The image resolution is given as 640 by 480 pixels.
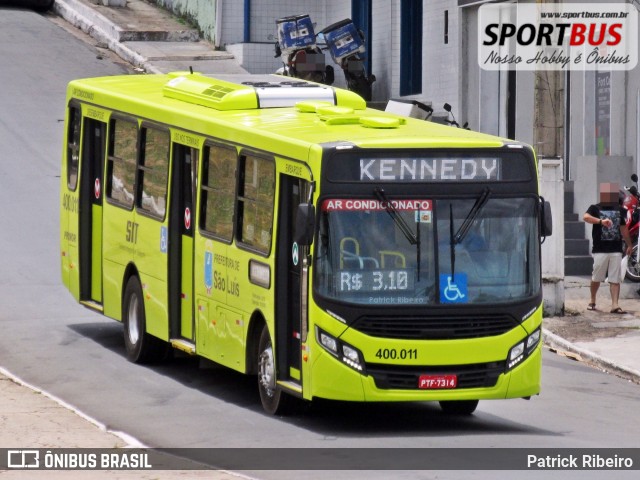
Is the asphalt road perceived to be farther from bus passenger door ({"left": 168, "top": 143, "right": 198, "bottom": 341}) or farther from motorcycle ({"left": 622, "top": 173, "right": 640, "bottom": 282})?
motorcycle ({"left": 622, "top": 173, "right": 640, "bottom": 282})

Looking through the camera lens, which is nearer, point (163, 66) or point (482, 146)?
point (482, 146)

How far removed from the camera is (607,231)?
21672 millimetres

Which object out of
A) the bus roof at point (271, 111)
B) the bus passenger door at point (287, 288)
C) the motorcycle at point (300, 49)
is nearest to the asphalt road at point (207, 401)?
the bus passenger door at point (287, 288)

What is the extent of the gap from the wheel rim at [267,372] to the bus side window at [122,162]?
152 inches

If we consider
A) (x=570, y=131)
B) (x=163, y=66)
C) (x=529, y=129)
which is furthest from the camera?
(x=163, y=66)

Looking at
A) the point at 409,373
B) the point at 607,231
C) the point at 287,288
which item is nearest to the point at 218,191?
the point at 287,288

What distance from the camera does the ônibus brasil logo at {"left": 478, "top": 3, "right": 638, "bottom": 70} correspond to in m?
24.8

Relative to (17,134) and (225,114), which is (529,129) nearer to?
(17,134)

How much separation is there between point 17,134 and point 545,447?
18973mm

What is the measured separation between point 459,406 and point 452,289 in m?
1.80

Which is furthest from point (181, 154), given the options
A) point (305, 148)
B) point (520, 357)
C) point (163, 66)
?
point (163, 66)

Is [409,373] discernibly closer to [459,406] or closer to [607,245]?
[459,406]

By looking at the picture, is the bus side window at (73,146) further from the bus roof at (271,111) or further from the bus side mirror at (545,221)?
the bus side mirror at (545,221)

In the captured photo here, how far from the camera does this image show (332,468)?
12.3 meters
